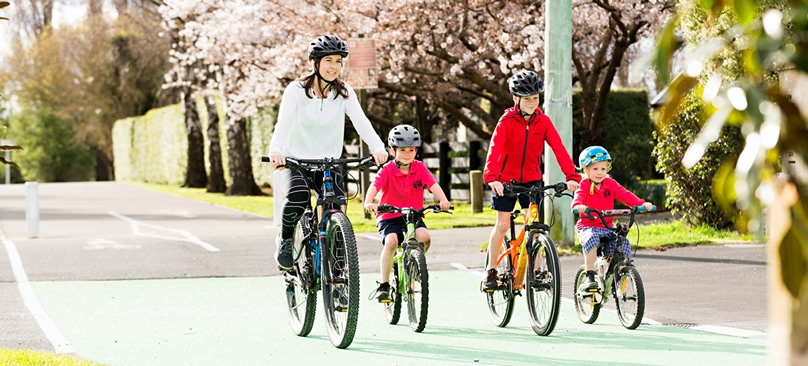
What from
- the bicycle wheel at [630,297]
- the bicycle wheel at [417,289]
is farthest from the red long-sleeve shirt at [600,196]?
the bicycle wheel at [417,289]

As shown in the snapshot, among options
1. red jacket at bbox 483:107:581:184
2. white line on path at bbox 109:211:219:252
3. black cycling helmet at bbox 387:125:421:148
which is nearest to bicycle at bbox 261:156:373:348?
black cycling helmet at bbox 387:125:421:148

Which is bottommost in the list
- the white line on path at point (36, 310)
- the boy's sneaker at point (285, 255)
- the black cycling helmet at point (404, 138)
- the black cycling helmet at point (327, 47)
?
the white line on path at point (36, 310)

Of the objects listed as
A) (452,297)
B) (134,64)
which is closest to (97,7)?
(134,64)

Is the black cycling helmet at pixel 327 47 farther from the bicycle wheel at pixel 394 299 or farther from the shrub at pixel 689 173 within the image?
the shrub at pixel 689 173

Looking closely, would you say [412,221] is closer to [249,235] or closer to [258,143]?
[249,235]

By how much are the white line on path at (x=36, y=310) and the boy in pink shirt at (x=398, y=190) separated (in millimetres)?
1991

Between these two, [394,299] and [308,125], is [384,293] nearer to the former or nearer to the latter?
[394,299]

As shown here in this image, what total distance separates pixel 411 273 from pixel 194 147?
112 ft

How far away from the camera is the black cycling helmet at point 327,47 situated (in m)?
7.05

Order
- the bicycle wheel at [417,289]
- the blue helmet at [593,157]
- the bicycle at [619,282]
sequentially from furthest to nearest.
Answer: the blue helmet at [593,157] → the bicycle at [619,282] → the bicycle wheel at [417,289]

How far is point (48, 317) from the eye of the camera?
8.55 metres

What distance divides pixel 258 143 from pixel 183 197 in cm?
361

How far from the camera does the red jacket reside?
7.59 m

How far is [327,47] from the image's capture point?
706 cm
